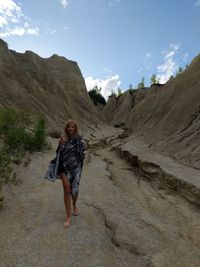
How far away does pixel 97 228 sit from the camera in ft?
17.0

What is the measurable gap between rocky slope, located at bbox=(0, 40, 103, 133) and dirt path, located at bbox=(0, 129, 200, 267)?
436 inches

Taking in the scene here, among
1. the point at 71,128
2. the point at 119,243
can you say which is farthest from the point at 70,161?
the point at 119,243

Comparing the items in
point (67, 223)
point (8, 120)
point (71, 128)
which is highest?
point (8, 120)

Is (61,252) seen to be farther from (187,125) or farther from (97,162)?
(187,125)

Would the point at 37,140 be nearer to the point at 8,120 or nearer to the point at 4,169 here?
the point at 8,120

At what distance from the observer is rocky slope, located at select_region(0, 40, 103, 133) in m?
19.4

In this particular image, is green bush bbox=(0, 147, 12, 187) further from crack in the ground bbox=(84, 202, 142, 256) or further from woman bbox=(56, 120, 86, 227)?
crack in the ground bbox=(84, 202, 142, 256)

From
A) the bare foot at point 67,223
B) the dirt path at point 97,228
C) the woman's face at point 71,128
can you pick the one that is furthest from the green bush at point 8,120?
the bare foot at point 67,223

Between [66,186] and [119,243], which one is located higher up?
[66,186]

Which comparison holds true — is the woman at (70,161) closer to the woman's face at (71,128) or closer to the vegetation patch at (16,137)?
the woman's face at (71,128)

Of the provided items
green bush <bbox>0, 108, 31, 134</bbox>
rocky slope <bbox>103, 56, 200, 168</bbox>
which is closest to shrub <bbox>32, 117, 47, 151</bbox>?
green bush <bbox>0, 108, 31, 134</bbox>

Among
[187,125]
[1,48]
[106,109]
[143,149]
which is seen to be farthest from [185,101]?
[106,109]

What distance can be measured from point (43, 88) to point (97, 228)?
21.9 metres

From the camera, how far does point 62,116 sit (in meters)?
23.0
